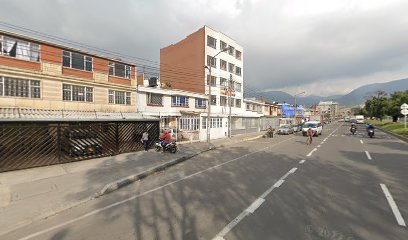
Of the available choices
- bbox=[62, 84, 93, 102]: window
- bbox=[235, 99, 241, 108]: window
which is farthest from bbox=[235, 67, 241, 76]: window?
bbox=[62, 84, 93, 102]: window

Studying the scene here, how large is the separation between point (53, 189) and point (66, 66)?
47.0ft

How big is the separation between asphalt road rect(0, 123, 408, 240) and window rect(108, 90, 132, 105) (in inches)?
572

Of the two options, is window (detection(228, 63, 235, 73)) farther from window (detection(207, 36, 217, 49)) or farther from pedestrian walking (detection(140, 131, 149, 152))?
pedestrian walking (detection(140, 131, 149, 152))

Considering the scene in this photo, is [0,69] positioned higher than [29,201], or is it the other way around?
[0,69]

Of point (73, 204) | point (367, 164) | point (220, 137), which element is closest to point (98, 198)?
→ point (73, 204)

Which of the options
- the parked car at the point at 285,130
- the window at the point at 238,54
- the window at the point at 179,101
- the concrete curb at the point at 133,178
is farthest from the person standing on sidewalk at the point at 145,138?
the window at the point at 238,54

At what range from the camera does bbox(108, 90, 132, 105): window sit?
21.2 meters

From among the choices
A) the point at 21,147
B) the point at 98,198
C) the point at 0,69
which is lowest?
the point at 98,198

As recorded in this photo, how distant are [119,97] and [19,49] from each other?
8388 mm

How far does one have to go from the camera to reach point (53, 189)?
773 cm

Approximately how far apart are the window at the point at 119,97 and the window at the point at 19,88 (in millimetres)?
5845

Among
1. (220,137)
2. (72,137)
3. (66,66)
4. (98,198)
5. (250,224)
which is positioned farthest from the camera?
(220,137)

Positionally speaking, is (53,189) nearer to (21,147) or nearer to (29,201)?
(29,201)

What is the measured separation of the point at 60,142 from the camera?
11867mm
